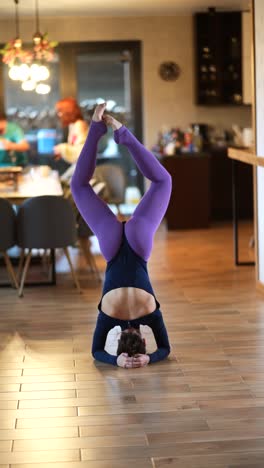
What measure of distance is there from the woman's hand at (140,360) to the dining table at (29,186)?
2438mm

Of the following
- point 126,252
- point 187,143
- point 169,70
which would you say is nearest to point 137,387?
point 126,252

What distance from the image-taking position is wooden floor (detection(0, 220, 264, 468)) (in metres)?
3.74

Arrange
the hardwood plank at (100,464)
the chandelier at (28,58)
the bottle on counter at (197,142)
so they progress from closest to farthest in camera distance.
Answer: the hardwood plank at (100,464)
the chandelier at (28,58)
the bottle on counter at (197,142)

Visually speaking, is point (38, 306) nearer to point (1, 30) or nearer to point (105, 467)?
point (105, 467)

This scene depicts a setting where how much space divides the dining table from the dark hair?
239 cm

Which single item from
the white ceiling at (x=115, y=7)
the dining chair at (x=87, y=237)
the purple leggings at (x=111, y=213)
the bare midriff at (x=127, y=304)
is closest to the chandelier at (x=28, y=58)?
the white ceiling at (x=115, y=7)

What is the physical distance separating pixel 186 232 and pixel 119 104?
7.25 ft

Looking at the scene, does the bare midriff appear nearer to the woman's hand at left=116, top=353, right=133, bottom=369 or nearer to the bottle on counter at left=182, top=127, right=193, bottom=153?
the woman's hand at left=116, top=353, right=133, bottom=369

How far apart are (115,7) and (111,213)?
233 inches

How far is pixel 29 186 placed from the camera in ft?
27.0

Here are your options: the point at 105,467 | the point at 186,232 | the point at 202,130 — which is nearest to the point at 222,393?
the point at 105,467

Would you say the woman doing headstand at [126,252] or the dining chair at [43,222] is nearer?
the woman doing headstand at [126,252]

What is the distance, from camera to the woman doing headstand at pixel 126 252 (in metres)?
5.02

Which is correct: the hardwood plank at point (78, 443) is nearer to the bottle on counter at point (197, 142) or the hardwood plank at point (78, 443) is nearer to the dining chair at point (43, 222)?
the dining chair at point (43, 222)
